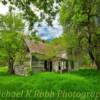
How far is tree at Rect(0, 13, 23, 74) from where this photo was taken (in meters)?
41.8

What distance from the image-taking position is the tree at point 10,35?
41.8 m

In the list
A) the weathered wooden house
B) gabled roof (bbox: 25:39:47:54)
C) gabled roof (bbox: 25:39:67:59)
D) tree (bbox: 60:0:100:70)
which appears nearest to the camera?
tree (bbox: 60:0:100:70)

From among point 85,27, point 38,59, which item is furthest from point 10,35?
point 85,27

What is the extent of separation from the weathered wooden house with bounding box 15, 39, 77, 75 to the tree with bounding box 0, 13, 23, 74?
444 centimetres

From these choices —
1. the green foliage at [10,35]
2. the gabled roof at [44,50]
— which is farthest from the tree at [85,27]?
the gabled roof at [44,50]

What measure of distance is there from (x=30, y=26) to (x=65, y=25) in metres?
22.7

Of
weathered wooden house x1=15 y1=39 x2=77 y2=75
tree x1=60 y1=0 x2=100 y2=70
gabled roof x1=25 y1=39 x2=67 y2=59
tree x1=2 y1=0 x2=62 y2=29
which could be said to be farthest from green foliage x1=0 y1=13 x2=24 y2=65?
tree x1=2 y1=0 x2=62 y2=29

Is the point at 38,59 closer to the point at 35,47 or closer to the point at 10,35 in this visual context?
the point at 35,47

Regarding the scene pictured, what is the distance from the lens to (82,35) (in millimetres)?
35031

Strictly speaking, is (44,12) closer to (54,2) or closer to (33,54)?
(54,2)

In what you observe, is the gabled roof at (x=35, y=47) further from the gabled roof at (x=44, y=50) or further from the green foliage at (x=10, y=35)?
the green foliage at (x=10, y=35)

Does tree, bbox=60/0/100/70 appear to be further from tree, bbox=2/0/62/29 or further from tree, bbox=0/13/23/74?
tree, bbox=2/0/62/29

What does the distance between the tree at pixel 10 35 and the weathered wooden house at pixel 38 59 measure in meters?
4.44

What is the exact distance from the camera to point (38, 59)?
51.1 metres
